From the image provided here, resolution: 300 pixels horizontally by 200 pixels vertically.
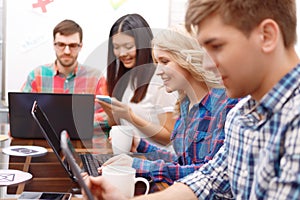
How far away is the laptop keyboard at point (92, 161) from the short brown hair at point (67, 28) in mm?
1605

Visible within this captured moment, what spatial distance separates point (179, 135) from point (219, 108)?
285 mm

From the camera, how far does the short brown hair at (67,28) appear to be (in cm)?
306

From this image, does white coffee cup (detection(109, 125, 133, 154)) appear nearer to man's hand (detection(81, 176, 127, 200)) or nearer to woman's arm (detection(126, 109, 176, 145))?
woman's arm (detection(126, 109, 176, 145))

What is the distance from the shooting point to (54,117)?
78.1 inches

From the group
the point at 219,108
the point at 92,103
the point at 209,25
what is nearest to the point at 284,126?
the point at 209,25

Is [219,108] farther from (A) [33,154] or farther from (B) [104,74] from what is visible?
(B) [104,74]

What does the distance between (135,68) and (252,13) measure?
1.74 metres

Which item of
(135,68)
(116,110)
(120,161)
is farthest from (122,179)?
(135,68)

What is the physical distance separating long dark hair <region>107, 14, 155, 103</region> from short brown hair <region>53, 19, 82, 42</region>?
0.40 m

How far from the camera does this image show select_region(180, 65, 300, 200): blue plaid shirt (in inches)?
29.9

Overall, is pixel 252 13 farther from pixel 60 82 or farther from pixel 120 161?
pixel 60 82

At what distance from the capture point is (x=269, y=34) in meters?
0.83

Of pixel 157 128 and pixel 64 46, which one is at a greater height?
pixel 64 46

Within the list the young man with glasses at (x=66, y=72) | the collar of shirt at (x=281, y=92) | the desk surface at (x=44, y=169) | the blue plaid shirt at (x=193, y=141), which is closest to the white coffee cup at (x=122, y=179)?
the desk surface at (x=44, y=169)
